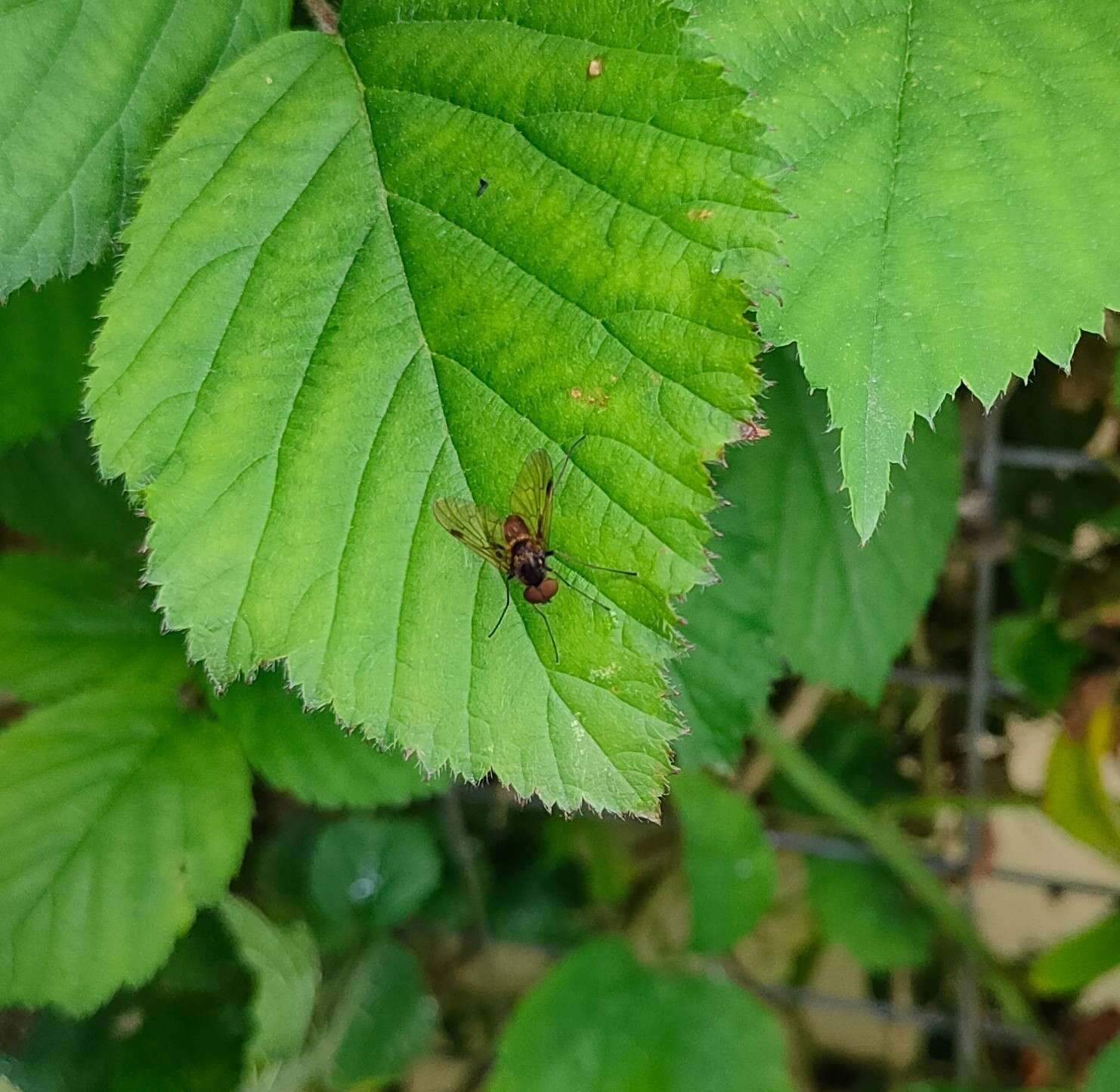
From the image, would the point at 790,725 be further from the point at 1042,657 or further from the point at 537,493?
the point at 537,493

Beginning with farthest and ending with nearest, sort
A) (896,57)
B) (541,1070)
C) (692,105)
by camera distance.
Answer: (541,1070) → (896,57) → (692,105)

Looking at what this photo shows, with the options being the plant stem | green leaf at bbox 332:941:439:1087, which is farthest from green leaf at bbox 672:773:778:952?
green leaf at bbox 332:941:439:1087

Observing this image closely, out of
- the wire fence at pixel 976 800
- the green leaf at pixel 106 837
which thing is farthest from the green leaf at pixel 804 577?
the green leaf at pixel 106 837

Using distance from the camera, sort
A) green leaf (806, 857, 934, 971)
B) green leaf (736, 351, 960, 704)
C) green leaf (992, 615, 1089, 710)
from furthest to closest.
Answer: green leaf (806, 857, 934, 971), green leaf (992, 615, 1089, 710), green leaf (736, 351, 960, 704)

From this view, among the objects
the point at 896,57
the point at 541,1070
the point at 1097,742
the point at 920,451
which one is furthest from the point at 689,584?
the point at 541,1070

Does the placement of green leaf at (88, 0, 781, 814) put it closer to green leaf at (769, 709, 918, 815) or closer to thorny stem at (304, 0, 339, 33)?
thorny stem at (304, 0, 339, 33)

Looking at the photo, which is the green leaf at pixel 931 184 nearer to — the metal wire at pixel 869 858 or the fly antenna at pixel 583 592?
the fly antenna at pixel 583 592

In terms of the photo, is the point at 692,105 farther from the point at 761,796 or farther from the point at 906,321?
the point at 761,796
